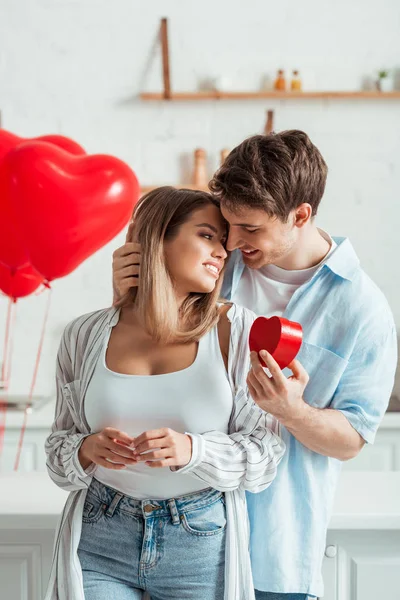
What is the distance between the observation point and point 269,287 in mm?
1513

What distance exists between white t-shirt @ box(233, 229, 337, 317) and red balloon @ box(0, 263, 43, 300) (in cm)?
64

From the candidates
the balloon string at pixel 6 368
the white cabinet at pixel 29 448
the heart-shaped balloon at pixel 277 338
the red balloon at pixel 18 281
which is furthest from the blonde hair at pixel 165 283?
the white cabinet at pixel 29 448

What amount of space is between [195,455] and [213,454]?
0.04 m

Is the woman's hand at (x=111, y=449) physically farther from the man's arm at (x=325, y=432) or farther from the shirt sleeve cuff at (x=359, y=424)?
the shirt sleeve cuff at (x=359, y=424)

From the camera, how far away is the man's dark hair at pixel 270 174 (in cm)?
135

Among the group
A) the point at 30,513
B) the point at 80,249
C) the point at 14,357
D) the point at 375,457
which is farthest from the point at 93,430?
the point at 14,357

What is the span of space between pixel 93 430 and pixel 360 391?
481 millimetres

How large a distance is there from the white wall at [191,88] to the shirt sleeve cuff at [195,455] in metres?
2.37

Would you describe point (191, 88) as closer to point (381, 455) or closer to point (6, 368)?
point (6, 368)

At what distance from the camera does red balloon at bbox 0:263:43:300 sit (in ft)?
6.31

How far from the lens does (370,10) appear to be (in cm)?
341

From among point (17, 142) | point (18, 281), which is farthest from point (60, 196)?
point (18, 281)

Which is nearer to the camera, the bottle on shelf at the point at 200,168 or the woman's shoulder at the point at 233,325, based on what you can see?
the woman's shoulder at the point at 233,325

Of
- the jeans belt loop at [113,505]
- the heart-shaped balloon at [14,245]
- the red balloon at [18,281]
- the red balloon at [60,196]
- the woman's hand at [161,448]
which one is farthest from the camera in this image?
the red balloon at [18,281]
